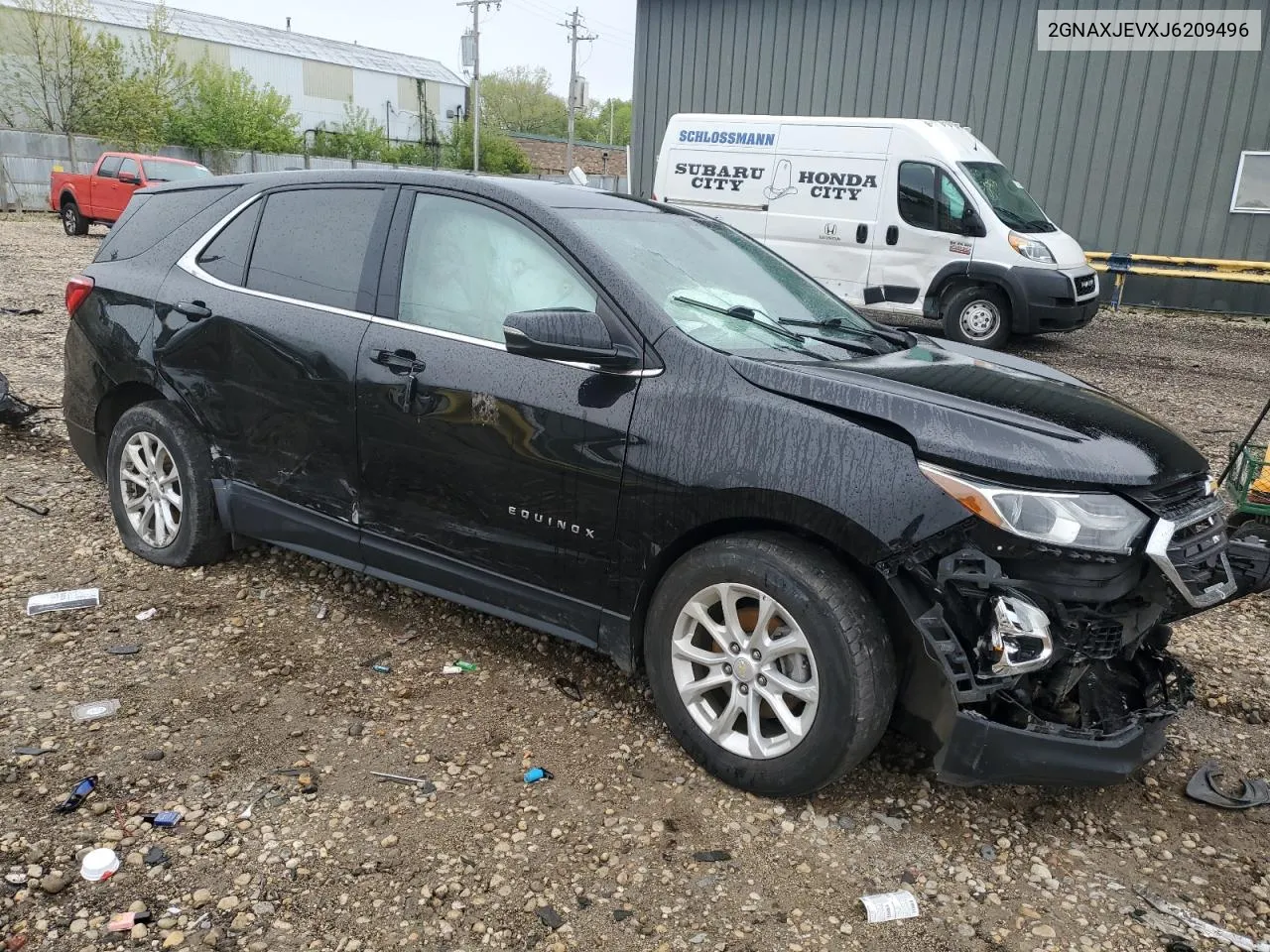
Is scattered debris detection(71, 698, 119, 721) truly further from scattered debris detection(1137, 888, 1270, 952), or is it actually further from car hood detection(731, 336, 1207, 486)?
scattered debris detection(1137, 888, 1270, 952)

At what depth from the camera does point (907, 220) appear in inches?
449

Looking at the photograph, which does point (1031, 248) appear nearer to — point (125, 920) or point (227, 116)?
point (125, 920)

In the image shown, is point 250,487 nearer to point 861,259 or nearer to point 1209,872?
point 1209,872

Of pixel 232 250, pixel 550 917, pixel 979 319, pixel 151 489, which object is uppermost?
pixel 232 250

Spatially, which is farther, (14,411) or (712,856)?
(14,411)

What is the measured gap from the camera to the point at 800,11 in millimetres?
17094

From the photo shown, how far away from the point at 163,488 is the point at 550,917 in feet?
9.21

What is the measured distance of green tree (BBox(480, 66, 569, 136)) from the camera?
3543 inches

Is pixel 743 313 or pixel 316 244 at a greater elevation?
pixel 316 244

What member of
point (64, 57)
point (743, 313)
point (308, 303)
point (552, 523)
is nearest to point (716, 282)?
point (743, 313)

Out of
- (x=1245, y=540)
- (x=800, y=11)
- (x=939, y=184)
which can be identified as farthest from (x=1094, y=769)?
(x=800, y=11)

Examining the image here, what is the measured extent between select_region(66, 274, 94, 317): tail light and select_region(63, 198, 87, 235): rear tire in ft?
63.3

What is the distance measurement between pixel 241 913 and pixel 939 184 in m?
10.7

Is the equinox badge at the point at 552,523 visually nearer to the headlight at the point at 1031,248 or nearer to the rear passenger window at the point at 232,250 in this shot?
the rear passenger window at the point at 232,250
